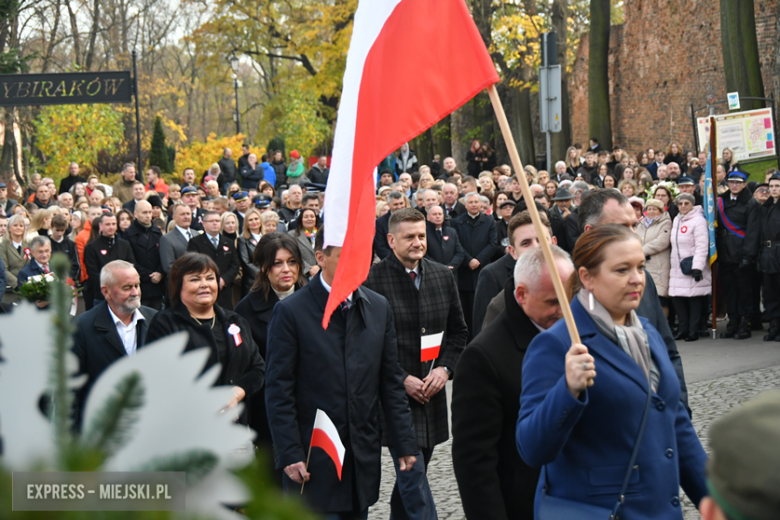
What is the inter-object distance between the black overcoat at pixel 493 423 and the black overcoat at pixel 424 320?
1719mm

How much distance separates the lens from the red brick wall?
88.8 ft

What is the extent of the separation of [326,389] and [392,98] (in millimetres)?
1495

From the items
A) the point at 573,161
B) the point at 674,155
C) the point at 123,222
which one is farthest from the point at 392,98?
the point at 674,155

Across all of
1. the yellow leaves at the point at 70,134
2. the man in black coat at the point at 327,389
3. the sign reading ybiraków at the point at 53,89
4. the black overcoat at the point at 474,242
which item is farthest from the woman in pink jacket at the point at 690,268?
the yellow leaves at the point at 70,134

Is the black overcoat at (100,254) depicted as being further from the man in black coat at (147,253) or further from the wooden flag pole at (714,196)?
the wooden flag pole at (714,196)

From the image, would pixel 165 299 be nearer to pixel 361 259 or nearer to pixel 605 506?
pixel 361 259

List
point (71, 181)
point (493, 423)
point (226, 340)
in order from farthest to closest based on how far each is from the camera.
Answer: point (71, 181) < point (226, 340) < point (493, 423)

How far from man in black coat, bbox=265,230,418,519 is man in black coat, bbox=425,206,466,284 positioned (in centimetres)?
626

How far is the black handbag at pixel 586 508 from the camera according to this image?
104 inches

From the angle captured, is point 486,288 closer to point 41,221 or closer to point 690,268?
point 690,268

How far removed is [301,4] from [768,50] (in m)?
18.4

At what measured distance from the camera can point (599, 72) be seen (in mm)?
28562

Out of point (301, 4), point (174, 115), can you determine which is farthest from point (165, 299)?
point (174, 115)

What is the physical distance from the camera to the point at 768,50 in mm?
23906
